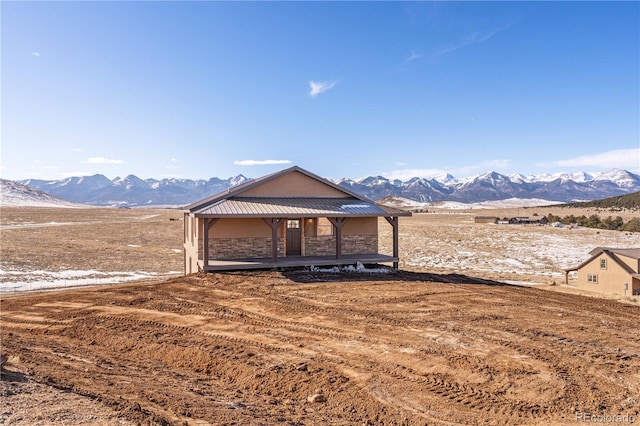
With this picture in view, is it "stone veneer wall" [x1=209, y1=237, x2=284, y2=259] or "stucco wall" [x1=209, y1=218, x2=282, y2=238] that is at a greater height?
"stucco wall" [x1=209, y1=218, x2=282, y2=238]

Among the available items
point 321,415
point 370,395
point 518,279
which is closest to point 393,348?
point 370,395

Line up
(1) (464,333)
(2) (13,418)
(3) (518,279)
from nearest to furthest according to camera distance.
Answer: (2) (13,418) → (1) (464,333) → (3) (518,279)

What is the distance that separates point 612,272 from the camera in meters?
16.6

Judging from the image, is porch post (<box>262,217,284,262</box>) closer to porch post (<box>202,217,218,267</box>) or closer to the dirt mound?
porch post (<box>202,217,218,267</box>)

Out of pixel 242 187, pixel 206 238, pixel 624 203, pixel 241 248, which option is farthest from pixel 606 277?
pixel 624 203

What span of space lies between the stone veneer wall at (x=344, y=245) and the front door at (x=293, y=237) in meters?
0.43

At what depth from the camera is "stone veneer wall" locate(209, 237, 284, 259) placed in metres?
16.7

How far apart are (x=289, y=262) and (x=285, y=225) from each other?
2134 millimetres

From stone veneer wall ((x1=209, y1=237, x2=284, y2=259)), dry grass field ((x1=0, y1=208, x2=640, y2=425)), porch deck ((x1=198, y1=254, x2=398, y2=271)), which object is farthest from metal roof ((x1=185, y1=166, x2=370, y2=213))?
dry grass field ((x1=0, y1=208, x2=640, y2=425))

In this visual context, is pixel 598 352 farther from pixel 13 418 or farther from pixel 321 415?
pixel 13 418

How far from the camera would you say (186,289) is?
13.5 m

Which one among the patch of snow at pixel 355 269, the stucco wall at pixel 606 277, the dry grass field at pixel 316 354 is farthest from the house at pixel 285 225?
the stucco wall at pixel 606 277

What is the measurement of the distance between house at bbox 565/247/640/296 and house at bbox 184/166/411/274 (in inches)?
348

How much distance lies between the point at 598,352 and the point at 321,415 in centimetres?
658
